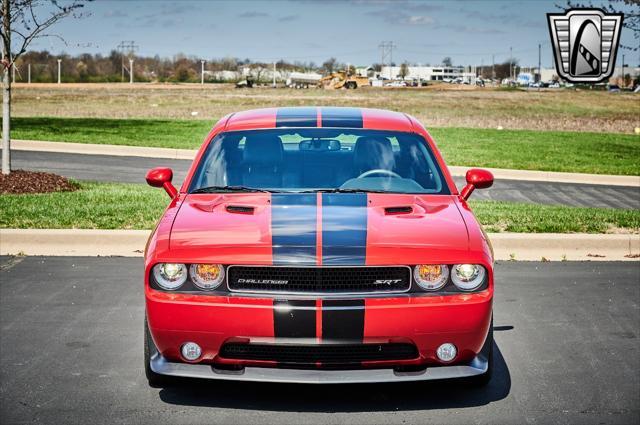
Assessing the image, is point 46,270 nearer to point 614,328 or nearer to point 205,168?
point 205,168

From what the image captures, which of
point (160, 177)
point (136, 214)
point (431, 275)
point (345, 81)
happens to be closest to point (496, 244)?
point (136, 214)

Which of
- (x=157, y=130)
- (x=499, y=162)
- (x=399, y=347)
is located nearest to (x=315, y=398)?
(x=399, y=347)

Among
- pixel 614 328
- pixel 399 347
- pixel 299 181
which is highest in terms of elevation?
pixel 299 181

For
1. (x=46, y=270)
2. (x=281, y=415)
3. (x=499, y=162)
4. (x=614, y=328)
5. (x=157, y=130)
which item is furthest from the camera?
(x=157, y=130)

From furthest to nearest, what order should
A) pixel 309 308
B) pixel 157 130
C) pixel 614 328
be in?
pixel 157 130, pixel 614 328, pixel 309 308

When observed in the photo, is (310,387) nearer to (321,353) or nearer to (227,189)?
(321,353)

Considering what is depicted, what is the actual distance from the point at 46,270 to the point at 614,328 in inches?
200

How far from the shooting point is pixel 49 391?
16.3ft

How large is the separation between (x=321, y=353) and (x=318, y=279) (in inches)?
14.3

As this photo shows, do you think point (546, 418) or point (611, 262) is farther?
point (611, 262)

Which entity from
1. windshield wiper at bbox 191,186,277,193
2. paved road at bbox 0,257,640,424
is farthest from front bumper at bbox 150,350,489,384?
windshield wiper at bbox 191,186,277,193

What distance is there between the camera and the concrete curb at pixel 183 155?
701 inches

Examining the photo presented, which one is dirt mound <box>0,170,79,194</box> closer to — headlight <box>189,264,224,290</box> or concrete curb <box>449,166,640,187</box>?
concrete curb <box>449,166,640,187</box>

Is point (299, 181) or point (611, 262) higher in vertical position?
point (299, 181)
